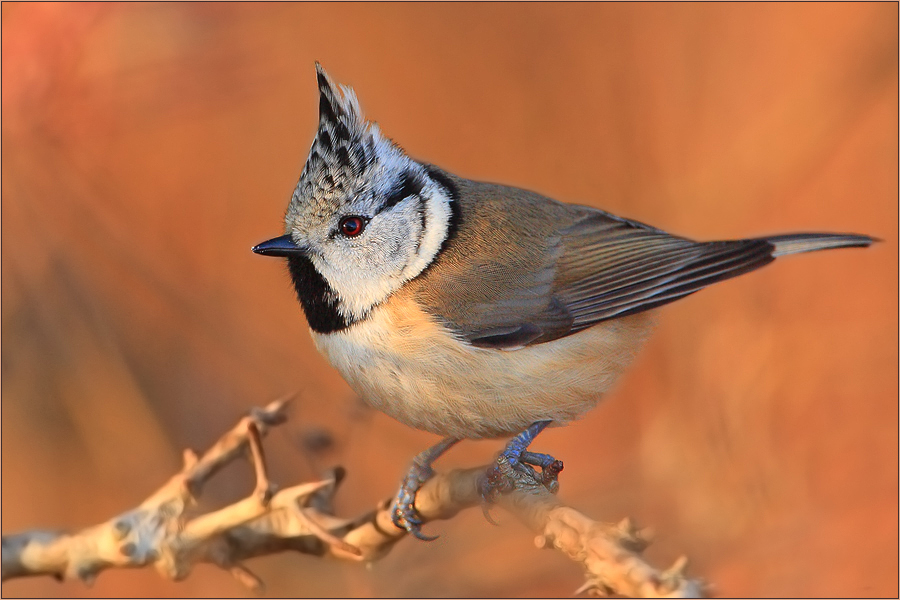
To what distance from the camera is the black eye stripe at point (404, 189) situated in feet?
9.21

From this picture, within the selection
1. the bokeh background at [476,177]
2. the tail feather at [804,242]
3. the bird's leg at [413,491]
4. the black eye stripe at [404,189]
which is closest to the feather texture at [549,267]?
the tail feather at [804,242]

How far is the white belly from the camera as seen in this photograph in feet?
8.38

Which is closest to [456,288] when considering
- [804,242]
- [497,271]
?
[497,271]

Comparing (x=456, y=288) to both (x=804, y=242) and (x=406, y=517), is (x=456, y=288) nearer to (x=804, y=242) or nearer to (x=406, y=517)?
(x=406, y=517)

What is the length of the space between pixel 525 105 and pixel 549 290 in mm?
2311

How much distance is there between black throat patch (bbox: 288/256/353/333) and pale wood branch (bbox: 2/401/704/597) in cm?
56

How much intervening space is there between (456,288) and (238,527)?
3.28 ft

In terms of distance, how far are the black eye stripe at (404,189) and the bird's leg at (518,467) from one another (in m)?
0.83

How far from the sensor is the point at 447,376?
2.56m

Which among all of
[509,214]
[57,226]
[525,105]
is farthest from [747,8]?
[57,226]

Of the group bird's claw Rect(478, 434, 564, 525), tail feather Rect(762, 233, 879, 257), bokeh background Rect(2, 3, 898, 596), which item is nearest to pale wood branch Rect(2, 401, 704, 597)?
bird's claw Rect(478, 434, 564, 525)

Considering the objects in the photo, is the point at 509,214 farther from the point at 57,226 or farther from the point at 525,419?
the point at 57,226

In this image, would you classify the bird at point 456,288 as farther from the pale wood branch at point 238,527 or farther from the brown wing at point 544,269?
the pale wood branch at point 238,527

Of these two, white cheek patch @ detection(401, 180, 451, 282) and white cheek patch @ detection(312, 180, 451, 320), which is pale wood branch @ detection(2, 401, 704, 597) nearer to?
white cheek patch @ detection(312, 180, 451, 320)
